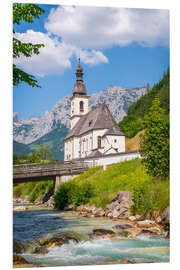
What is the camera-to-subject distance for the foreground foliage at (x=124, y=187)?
766 cm

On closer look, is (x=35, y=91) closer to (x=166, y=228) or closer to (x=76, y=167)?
(x=166, y=228)

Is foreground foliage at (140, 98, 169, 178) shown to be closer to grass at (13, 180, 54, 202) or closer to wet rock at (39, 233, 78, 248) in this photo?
wet rock at (39, 233, 78, 248)

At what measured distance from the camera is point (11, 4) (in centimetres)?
570

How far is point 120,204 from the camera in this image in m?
8.70

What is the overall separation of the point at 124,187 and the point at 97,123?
14.7 m

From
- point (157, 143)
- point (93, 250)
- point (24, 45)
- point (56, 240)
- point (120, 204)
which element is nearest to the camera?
point (93, 250)

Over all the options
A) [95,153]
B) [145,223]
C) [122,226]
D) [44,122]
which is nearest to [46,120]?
[44,122]

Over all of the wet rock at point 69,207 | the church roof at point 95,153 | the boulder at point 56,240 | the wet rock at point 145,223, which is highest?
the church roof at point 95,153

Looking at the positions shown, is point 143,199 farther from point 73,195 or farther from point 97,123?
point 97,123

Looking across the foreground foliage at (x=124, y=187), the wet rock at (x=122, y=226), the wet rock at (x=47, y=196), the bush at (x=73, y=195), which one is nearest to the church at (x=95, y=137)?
the wet rock at (x=47, y=196)

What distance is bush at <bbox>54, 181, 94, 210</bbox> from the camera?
1026 cm

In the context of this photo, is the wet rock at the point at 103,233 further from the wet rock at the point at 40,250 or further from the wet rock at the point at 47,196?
the wet rock at the point at 47,196
